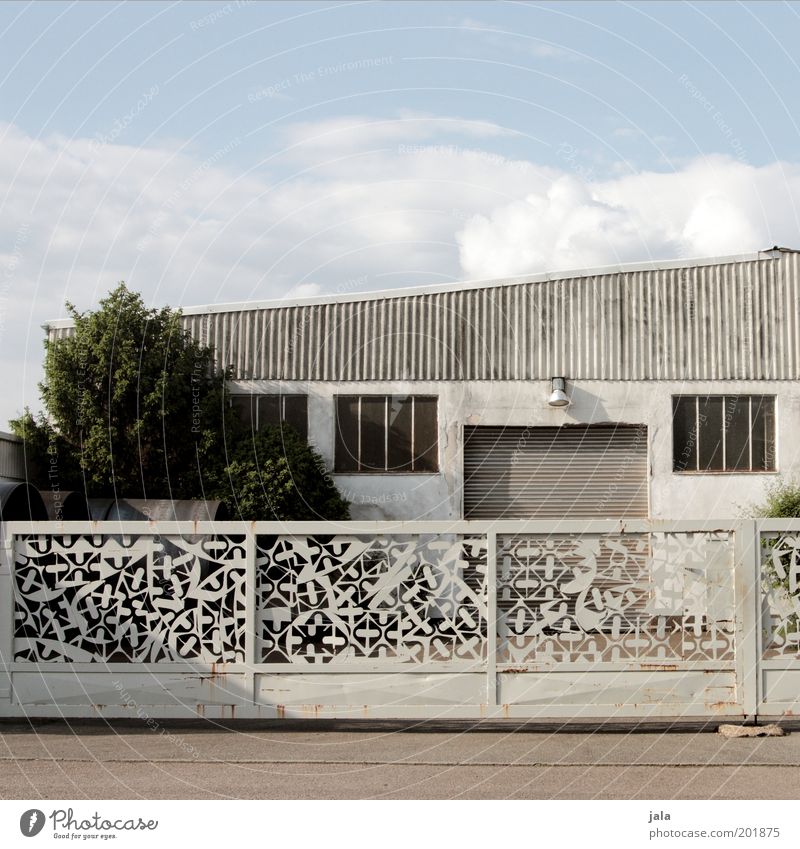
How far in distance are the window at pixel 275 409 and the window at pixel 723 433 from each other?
5869mm

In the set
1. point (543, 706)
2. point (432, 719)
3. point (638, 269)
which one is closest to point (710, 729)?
point (543, 706)

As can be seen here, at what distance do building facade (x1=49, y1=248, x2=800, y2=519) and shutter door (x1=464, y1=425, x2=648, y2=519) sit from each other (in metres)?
0.02

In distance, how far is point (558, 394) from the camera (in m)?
16.2

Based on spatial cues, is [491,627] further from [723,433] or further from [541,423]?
[723,433]

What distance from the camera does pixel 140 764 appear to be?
657cm

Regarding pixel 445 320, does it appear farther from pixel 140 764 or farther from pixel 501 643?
pixel 140 764

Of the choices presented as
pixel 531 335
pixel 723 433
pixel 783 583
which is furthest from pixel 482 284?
pixel 783 583

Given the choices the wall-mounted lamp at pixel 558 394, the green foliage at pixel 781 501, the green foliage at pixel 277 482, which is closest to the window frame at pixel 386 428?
the green foliage at pixel 277 482

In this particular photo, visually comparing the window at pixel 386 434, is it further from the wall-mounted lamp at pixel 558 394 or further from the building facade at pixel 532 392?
the wall-mounted lamp at pixel 558 394

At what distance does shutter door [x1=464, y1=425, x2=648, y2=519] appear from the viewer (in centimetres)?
1664

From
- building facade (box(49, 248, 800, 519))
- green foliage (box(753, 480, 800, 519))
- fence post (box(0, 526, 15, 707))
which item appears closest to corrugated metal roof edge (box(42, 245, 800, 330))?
building facade (box(49, 248, 800, 519))

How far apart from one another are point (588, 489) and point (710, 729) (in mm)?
9021

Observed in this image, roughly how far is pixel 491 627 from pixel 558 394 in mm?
8912

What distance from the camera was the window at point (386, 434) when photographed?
16.5m
